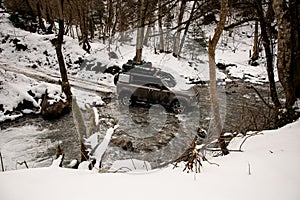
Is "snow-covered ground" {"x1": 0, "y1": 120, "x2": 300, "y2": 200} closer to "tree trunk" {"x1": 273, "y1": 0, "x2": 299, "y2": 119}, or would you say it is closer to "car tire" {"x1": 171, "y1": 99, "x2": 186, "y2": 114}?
"tree trunk" {"x1": 273, "y1": 0, "x2": 299, "y2": 119}

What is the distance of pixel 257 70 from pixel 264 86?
234 inches

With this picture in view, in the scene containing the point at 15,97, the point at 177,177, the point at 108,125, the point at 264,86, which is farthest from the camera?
the point at 264,86

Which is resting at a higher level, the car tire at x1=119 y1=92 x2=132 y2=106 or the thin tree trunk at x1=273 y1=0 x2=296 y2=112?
the thin tree trunk at x1=273 y1=0 x2=296 y2=112

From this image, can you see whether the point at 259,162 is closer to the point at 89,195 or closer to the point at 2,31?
the point at 89,195

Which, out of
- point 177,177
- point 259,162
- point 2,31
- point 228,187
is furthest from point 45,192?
point 2,31

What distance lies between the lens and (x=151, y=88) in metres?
12.4

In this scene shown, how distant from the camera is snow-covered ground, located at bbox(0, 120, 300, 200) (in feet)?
8.04

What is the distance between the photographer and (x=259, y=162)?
3.18 m

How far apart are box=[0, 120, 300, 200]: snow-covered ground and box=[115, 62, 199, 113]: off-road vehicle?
30.1 feet

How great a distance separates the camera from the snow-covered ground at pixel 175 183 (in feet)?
8.04

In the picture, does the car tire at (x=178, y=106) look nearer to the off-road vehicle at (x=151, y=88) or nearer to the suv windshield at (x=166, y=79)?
the off-road vehicle at (x=151, y=88)

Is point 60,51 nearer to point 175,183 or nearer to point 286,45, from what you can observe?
point 286,45

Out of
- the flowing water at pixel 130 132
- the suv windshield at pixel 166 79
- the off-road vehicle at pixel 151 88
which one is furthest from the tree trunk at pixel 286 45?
the suv windshield at pixel 166 79

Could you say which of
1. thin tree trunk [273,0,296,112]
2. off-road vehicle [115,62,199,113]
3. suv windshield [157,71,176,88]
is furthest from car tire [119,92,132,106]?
thin tree trunk [273,0,296,112]
